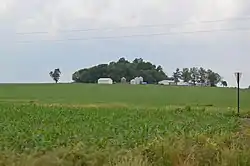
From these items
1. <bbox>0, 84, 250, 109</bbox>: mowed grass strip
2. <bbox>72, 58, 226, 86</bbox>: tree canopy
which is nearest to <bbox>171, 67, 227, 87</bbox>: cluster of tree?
<bbox>72, 58, 226, 86</bbox>: tree canopy

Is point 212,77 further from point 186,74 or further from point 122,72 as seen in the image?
point 122,72

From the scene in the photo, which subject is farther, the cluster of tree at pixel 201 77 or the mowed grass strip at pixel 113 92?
the cluster of tree at pixel 201 77

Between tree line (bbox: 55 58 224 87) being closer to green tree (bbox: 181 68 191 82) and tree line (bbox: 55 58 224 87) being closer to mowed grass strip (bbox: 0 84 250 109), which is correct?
green tree (bbox: 181 68 191 82)

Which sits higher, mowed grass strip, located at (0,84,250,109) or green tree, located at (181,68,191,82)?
green tree, located at (181,68,191,82)

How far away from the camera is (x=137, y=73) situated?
125 metres

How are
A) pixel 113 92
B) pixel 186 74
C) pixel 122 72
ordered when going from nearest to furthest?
1. pixel 113 92
2. pixel 122 72
3. pixel 186 74

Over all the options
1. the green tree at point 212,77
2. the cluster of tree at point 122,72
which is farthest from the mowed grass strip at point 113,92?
the green tree at point 212,77

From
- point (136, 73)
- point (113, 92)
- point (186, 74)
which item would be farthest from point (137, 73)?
point (113, 92)

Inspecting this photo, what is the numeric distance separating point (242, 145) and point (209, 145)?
0.76m

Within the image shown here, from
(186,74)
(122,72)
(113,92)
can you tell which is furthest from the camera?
(186,74)

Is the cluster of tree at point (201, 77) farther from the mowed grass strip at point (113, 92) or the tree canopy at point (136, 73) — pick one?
the mowed grass strip at point (113, 92)

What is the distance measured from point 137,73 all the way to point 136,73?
44 centimetres

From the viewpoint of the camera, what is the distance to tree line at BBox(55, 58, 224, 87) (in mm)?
121625

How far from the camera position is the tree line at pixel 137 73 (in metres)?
122
